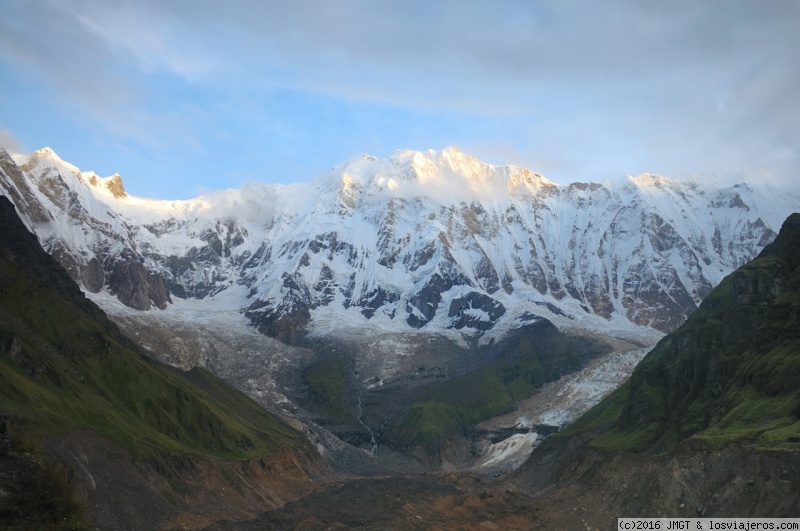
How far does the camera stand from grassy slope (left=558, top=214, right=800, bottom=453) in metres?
112

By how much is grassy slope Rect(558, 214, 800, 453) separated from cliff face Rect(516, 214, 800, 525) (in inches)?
10.0

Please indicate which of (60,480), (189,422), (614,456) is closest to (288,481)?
(189,422)

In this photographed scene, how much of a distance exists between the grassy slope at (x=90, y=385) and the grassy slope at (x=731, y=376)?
269 feet

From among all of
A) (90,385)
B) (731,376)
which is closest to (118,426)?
(90,385)

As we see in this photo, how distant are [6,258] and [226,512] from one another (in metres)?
83.4

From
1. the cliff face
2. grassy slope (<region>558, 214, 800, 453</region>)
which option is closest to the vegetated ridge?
the cliff face

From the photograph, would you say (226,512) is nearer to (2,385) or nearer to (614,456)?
(2,385)

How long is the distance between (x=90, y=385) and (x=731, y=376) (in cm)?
11280

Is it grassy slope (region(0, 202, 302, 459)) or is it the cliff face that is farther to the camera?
grassy slope (region(0, 202, 302, 459))

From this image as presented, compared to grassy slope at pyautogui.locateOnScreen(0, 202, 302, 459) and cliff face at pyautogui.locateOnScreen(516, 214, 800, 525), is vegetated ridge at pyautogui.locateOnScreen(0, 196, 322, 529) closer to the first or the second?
grassy slope at pyautogui.locateOnScreen(0, 202, 302, 459)

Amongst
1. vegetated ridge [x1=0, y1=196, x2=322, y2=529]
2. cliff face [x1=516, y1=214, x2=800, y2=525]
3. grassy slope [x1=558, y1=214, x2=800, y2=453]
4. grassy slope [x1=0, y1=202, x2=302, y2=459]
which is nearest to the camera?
cliff face [x1=516, y1=214, x2=800, y2=525]

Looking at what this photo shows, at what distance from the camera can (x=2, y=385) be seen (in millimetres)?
113875

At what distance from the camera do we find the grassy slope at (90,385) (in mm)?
126750

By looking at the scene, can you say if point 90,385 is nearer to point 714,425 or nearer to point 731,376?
point 714,425
